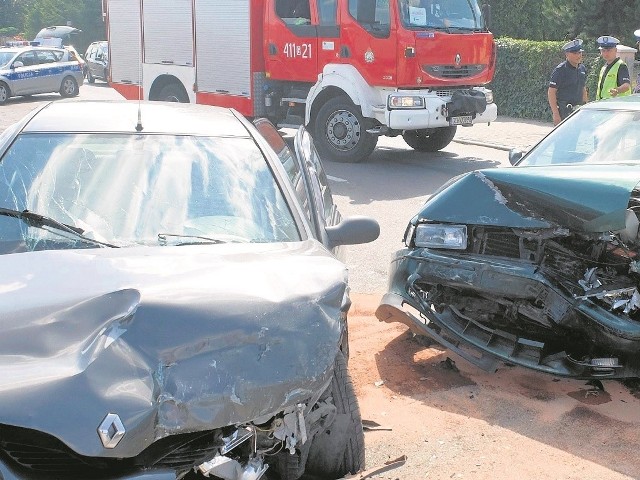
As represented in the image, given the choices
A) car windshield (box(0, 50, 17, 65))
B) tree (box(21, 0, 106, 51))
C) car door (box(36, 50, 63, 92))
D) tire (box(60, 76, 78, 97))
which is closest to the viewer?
car windshield (box(0, 50, 17, 65))

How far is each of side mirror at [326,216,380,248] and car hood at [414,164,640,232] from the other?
3.22 ft

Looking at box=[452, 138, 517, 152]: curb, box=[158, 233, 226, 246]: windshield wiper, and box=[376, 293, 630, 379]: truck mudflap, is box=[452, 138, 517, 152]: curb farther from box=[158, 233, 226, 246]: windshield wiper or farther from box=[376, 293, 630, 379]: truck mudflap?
box=[158, 233, 226, 246]: windshield wiper

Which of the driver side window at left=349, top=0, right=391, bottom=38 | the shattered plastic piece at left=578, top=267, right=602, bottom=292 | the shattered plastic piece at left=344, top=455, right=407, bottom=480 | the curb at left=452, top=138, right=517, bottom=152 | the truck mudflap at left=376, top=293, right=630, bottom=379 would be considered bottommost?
the curb at left=452, top=138, right=517, bottom=152

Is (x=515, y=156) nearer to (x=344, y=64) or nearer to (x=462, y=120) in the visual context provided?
(x=462, y=120)

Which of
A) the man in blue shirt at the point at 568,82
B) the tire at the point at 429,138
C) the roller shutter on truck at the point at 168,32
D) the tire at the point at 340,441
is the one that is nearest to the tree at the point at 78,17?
the roller shutter on truck at the point at 168,32

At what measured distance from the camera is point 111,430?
2.57m

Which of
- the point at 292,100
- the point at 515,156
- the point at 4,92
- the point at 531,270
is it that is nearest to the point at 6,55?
the point at 4,92

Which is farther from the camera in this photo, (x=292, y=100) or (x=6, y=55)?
(x=6, y=55)

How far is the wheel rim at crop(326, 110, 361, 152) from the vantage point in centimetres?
1344

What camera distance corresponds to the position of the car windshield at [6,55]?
2677 cm

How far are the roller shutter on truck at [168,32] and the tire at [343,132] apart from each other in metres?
3.49

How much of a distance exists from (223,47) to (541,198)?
1110 cm

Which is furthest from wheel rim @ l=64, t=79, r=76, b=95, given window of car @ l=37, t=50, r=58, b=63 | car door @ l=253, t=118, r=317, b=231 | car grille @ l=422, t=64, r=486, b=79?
car door @ l=253, t=118, r=317, b=231

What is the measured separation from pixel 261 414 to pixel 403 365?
2594mm
